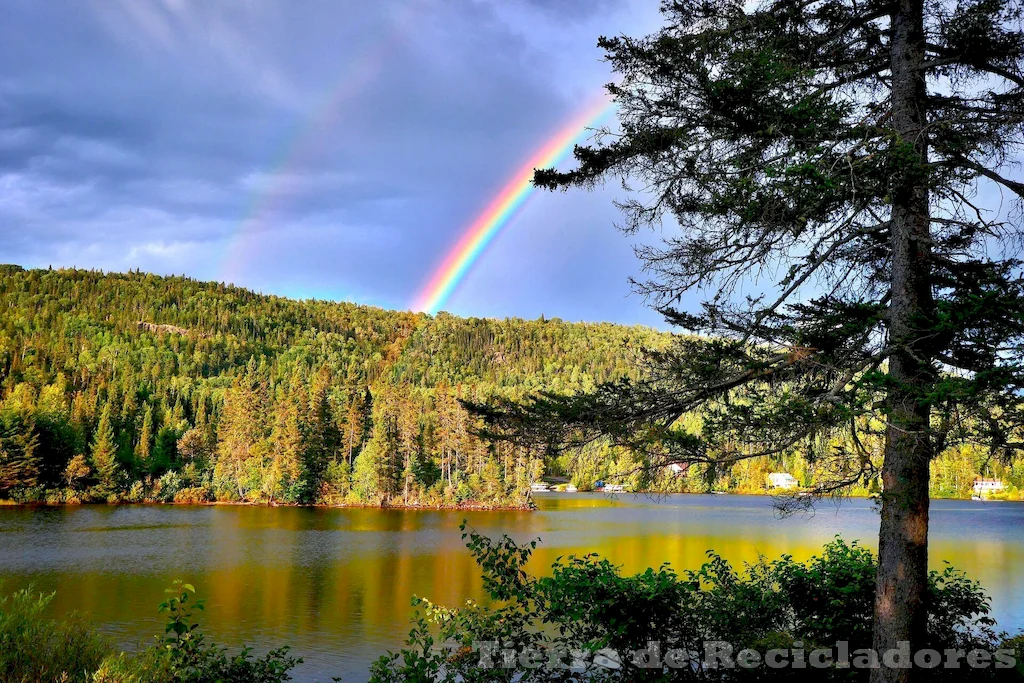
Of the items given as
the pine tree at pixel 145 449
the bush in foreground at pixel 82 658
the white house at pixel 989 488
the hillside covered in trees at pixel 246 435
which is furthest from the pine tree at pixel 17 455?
the white house at pixel 989 488

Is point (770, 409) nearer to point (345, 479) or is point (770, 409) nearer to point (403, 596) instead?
point (403, 596)

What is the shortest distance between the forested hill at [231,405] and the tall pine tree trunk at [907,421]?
2.36m

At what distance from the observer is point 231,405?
224 ft

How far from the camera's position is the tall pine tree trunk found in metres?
5.34

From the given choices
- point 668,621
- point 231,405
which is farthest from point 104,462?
point 668,621

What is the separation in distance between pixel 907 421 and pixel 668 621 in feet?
10.6

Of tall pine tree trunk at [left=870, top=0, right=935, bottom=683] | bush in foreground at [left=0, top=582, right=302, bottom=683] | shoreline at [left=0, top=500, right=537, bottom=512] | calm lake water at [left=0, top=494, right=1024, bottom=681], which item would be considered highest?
tall pine tree trunk at [left=870, top=0, right=935, bottom=683]

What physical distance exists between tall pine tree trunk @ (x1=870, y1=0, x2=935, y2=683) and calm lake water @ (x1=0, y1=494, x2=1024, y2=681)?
155 inches

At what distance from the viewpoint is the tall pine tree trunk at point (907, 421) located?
5336 mm

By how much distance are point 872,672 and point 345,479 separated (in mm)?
56525

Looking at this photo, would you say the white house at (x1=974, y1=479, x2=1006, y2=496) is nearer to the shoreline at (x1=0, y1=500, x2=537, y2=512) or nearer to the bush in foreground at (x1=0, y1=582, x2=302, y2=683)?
the shoreline at (x1=0, y1=500, x2=537, y2=512)

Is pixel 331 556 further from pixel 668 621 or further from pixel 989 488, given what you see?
pixel 989 488

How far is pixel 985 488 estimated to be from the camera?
80.8 m

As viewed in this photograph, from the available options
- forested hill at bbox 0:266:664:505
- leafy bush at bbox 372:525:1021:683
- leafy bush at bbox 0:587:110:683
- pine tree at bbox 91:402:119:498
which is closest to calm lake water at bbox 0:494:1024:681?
leafy bush at bbox 372:525:1021:683
